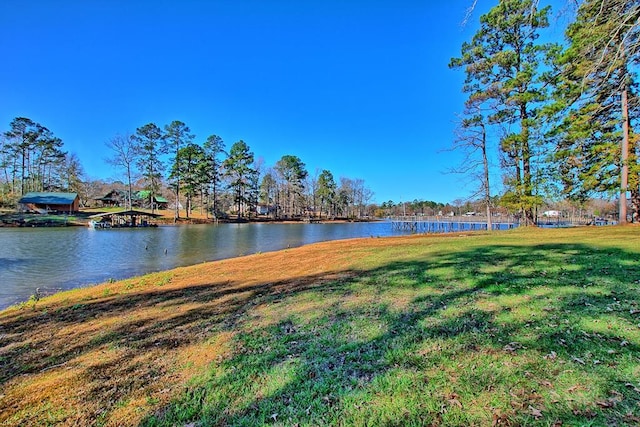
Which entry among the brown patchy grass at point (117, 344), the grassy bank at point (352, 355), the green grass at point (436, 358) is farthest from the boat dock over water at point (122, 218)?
the green grass at point (436, 358)

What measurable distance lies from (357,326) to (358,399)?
4.44 ft

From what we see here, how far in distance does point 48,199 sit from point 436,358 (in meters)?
57.5

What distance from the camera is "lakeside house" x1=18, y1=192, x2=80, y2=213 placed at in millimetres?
42781

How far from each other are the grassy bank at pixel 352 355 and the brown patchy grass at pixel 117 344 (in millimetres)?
22

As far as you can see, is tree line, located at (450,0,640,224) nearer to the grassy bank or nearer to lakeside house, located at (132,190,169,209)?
the grassy bank

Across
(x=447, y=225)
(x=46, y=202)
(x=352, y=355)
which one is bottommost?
(x=352, y=355)

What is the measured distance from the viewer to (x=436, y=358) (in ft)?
9.22

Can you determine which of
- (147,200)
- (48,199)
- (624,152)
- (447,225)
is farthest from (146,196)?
(624,152)

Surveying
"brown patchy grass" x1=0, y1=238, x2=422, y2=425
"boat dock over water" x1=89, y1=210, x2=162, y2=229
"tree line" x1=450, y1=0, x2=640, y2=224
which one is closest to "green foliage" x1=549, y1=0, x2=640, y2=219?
"tree line" x1=450, y1=0, x2=640, y2=224

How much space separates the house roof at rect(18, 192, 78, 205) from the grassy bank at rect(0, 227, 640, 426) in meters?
50.4

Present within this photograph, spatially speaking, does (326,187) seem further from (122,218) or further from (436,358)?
(436,358)

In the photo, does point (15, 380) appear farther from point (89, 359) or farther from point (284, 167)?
point (284, 167)

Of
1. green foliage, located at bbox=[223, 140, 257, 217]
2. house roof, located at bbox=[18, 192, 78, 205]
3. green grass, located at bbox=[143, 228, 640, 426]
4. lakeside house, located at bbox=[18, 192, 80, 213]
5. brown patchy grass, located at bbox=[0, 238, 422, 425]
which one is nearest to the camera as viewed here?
green grass, located at bbox=[143, 228, 640, 426]

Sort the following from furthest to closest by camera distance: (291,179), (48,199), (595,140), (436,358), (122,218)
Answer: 1. (291,179)
2. (48,199)
3. (122,218)
4. (595,140)
5. (436,358)
